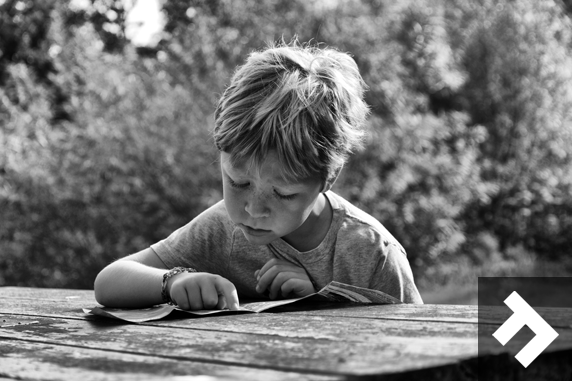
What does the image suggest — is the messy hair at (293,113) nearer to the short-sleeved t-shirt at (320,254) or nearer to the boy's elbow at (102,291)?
the short-sleeved t-shirt at (320,254)

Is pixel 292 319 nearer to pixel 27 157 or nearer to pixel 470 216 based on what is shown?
pixel 27 157

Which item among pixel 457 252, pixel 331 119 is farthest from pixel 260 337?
pixel 457 252

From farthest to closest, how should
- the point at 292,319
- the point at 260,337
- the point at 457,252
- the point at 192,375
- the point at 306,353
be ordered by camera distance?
the point at 457,252 → the point at 292,319 → the point at 260,337 → the point at 306,353 → the point at 192,375

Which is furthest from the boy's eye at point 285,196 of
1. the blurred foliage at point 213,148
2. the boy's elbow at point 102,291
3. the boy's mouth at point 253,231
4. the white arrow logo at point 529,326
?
the blurred foliage at point 213,148

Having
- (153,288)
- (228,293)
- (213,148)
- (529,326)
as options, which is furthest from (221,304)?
(213,148)

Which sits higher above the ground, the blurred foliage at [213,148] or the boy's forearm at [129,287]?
the blurred foliage at [213,148]

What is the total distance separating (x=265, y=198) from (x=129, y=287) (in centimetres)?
45

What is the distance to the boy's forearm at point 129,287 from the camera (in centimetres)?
208

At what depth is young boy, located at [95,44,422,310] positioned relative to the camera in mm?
2047

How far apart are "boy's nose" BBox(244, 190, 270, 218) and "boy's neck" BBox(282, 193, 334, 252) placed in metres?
0.38

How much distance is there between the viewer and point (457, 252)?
8039 mm

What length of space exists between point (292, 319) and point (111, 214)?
198 inches

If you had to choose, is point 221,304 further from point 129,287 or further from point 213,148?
point 213,148

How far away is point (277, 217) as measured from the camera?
208 centimetres
